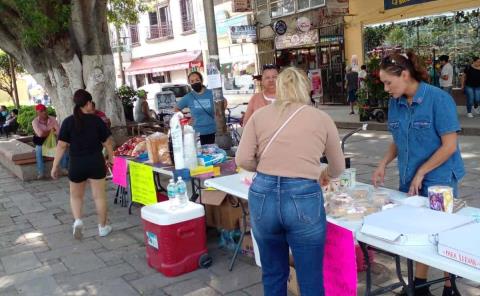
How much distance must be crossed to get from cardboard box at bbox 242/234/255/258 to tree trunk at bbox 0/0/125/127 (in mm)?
6797

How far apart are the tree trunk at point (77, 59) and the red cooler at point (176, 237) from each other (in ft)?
21.9

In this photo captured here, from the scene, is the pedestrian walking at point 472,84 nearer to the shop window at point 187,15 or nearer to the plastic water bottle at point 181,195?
the plastic water bottle at point 181,195

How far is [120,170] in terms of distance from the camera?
242 inches

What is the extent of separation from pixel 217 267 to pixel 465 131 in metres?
8.16

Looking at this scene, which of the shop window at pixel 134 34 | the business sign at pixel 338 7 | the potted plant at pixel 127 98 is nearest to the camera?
the potted plant at pixel 127 98


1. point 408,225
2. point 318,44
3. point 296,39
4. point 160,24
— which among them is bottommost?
point 408,225

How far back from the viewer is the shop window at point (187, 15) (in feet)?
97.2

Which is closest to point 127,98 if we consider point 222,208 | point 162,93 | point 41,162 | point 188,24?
point 162,93

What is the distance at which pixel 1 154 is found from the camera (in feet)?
38.1

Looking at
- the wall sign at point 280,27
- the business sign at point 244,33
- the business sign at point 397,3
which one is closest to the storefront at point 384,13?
the business sign at point 397,3

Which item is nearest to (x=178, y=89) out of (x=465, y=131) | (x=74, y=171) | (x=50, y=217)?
(x=465, y=131)

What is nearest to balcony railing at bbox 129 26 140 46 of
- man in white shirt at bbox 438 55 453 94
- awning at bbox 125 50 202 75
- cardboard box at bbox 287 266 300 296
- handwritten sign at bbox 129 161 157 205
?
awning at bbox 125 50 202 75

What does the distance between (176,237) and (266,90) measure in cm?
184

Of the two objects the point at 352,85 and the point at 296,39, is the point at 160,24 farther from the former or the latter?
the point at 352,85
